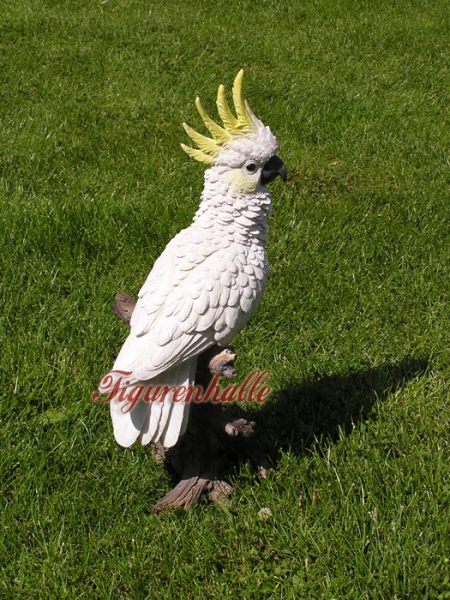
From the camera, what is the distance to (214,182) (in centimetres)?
234

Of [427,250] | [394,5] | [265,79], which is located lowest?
[427,250]

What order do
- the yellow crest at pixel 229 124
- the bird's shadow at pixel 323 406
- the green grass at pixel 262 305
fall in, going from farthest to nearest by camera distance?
the bird's shadow at pixel 323 406
the green grass at pixel 262 305
the yellow crest at pixel 229 124

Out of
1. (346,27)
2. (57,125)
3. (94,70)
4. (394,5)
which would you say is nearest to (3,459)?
(57,125)

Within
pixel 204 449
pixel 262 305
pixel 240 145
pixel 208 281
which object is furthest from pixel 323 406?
pixel 240 145

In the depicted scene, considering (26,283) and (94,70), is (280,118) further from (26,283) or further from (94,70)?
(26,283)

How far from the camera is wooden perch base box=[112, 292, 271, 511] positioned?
2.59m

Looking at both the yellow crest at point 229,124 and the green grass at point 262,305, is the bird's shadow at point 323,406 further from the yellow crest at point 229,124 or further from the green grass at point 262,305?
the yellow crest at point 229,124

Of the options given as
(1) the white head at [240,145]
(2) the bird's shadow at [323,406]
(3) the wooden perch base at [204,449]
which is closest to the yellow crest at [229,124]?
(1) the white head at [240,145]

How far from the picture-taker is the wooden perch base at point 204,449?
2594 mm

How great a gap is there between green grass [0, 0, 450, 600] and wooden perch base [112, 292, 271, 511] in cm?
7

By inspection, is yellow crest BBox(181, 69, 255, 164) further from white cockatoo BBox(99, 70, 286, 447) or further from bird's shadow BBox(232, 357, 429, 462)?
bird's shadow BBox(232, 357, 429, 462)

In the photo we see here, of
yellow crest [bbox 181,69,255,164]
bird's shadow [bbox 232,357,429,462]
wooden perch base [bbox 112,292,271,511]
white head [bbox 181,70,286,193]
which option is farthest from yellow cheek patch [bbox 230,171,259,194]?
bird's shadow [bbox 232,357,429,462]

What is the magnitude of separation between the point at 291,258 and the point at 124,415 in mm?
2063

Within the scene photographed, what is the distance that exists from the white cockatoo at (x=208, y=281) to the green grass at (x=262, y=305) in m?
0.60
